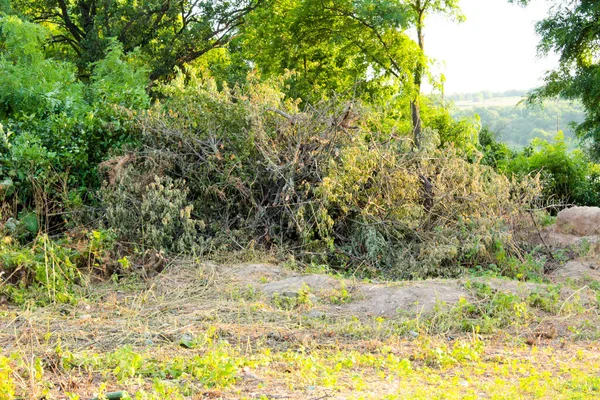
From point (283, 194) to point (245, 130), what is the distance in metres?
1.01

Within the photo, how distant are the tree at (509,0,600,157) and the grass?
544 inches

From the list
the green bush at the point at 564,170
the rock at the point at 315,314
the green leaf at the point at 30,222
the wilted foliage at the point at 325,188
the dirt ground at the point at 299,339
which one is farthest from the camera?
the green bush at the point at 564,170

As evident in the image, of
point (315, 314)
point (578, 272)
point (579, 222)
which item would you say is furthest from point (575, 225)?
point (315, 314)

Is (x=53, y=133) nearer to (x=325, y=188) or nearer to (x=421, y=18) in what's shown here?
(x=325, y=188)

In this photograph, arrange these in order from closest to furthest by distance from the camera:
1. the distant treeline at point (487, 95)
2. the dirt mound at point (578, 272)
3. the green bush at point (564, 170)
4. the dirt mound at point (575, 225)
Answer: the dirt mound at point (578, 272) < the dirt mound at point (575, 225) < the green bush at point (564, 170) < the distant treeline at point (487, 95)

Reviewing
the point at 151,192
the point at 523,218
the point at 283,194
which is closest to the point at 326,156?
the point at 283,194

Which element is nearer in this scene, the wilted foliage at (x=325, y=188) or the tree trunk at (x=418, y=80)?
the wilted foliage at (x=325, y=188)

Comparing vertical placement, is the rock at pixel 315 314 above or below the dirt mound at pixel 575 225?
above

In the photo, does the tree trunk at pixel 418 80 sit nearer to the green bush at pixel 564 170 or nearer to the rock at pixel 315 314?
the green bush at pixel 564 170

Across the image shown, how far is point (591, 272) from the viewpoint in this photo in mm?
8133

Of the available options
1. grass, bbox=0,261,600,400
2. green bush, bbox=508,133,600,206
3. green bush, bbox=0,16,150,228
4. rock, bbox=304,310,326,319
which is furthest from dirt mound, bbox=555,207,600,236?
green bush, bbox=0,16,150,228

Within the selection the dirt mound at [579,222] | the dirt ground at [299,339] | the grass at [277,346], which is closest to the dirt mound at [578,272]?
the dirt ground at [299,339]

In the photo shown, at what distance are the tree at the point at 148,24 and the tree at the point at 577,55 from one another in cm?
1000

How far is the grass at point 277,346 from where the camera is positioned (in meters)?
3.90
